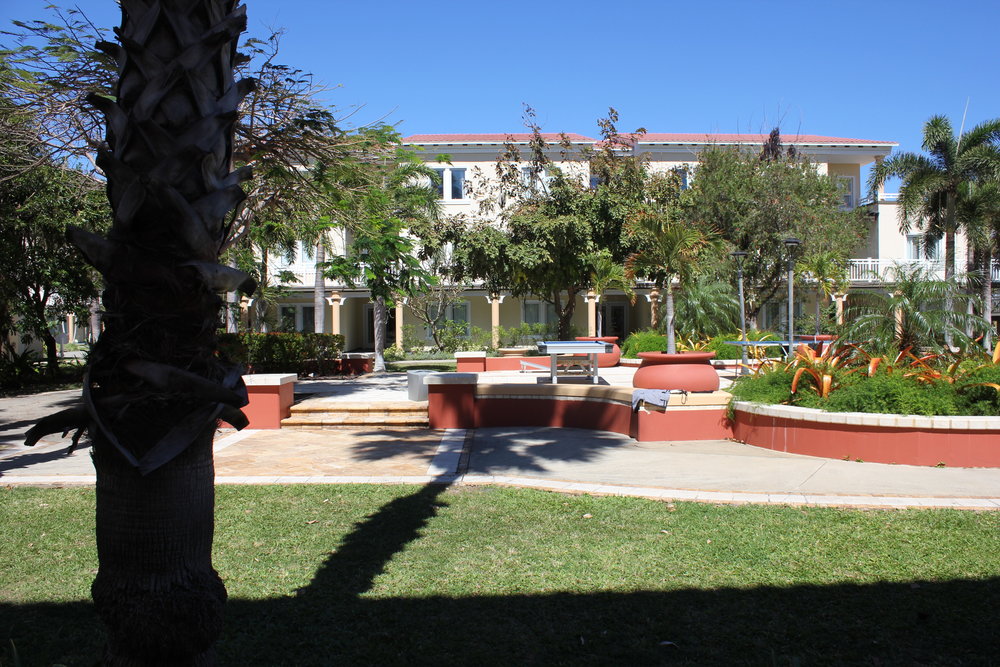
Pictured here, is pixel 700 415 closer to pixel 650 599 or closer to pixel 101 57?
pixel 650 599

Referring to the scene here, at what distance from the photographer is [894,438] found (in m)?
7.72

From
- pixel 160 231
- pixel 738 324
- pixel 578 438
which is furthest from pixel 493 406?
pixel 738 324

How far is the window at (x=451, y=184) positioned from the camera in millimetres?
31375

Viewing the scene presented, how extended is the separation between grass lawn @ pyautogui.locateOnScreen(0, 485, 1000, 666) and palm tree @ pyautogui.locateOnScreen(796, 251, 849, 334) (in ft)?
69.1

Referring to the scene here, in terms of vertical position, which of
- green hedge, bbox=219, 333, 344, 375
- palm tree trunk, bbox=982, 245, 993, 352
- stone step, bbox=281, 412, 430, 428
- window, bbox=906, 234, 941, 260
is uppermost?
window, bbox=906, 234, 941, 260

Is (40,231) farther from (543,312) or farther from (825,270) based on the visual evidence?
(825,270)

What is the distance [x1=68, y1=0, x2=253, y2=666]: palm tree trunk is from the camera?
2.16 metres

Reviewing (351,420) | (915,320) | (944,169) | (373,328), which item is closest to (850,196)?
(944,169)


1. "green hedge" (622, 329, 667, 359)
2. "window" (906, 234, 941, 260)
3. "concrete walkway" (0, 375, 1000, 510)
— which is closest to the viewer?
"concrete walkway" (0, 375, 1000, 510)

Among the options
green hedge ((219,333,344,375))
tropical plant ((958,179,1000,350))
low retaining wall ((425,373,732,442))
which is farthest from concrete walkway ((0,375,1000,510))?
tropical plant ((958,179,1000,350))

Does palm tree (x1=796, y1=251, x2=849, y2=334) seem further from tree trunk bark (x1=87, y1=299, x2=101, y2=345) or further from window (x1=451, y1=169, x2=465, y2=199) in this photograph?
tree trunk bark (x1=87, y1=299, x2=101, y2=345)

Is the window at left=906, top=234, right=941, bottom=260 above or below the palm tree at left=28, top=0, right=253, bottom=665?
above

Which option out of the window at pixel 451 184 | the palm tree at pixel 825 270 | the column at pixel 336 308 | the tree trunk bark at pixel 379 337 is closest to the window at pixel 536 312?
the window at pixel 451 184

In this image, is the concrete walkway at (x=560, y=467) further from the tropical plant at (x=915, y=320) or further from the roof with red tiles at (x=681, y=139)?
the roof with red tiles at (x=681, y=139)
